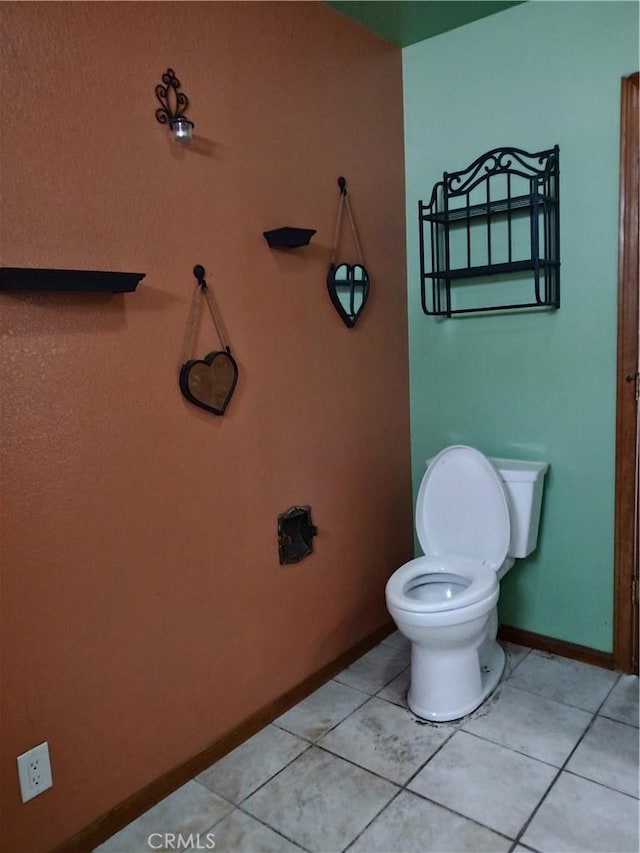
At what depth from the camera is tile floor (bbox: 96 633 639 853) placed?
167 centimetres

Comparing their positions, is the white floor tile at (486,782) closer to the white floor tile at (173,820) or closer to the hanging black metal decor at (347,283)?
the white floor tile at (173,820)

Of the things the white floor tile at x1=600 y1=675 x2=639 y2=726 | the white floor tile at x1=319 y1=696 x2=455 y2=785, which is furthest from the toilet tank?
the white floor tile at x1=319 y1=696 x2=455 y2=785

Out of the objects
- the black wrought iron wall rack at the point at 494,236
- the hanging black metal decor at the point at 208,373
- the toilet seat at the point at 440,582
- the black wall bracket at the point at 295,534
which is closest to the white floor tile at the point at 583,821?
the toilet seat at the point at 440,582

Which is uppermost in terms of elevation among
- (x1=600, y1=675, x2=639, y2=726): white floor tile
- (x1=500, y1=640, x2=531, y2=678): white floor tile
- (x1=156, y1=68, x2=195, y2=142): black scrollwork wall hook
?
(x1=156, y1=68, x2=195, y2=142): black scrollwork wall hook

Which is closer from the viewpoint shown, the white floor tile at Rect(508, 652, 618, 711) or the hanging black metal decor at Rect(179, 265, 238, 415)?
the hanging black metal decor at Rect(179, 265, 238, 415)

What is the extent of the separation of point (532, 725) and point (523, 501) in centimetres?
76

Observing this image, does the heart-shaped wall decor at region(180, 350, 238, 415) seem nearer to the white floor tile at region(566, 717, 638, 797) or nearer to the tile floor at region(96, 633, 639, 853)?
the tile floor at region(96, 633, 639, 853)

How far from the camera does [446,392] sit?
2.74m

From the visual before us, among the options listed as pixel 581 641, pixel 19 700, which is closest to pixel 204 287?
pixel 19 700

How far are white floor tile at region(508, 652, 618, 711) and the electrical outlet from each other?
5.18ft

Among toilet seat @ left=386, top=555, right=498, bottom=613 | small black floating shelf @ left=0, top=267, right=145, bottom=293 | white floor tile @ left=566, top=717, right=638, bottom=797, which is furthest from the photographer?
toilet seat @ left=386, top=555, right=498, bottom=613

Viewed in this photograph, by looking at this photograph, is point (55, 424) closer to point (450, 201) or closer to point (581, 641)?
point (450, 201)

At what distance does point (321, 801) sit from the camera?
1.81 m

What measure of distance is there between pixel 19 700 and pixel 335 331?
1.56 metres
